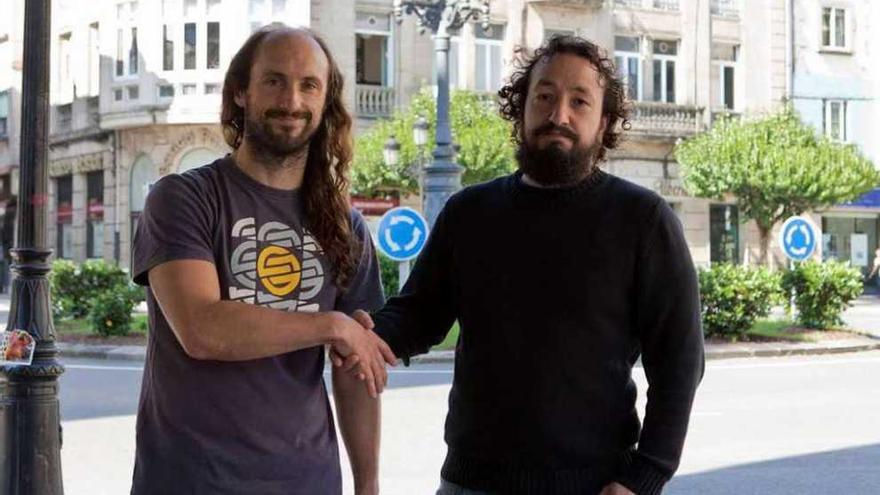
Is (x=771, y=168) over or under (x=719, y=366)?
over

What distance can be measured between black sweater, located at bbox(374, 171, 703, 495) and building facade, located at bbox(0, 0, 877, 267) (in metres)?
32.4

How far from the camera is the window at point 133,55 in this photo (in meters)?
38.7

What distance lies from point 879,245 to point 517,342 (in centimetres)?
4681

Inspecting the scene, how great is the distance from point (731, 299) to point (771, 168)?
772 inches

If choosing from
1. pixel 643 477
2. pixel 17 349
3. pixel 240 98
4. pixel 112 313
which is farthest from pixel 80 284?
pixel 643 477

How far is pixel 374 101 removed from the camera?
3869 centimetres

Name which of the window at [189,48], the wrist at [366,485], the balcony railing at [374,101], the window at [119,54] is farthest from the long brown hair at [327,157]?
the window at [119,54]

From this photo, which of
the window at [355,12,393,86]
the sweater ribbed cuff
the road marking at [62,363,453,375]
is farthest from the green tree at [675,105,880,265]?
the sweater ribbed cuff

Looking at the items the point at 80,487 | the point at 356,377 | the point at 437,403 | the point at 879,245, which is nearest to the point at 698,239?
the point at 879,245

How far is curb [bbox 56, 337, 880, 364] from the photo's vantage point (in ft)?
66.2


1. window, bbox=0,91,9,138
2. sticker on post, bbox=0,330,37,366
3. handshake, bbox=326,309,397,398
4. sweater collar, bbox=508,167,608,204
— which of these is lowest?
sticker on post, bbox=0,330,37,366

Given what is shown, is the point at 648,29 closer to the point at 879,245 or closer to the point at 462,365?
the point at 879,245

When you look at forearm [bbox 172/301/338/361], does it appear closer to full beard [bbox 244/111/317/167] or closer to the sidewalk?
full beard [bbox 244/111/317/167]

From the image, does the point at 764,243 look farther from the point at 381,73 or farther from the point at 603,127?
the point at 603,127
